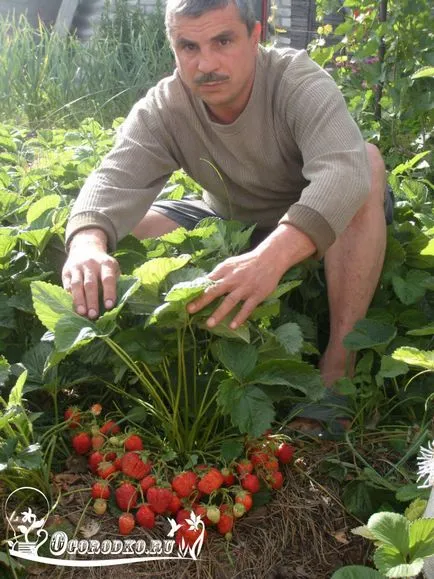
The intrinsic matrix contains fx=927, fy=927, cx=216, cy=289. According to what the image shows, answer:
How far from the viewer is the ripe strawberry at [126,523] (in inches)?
68.6

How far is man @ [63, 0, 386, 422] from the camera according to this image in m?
2.07

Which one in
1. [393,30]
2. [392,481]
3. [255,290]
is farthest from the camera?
[393,30]

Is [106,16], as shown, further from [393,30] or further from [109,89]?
[393,30]

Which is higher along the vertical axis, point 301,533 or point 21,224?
point 21,224

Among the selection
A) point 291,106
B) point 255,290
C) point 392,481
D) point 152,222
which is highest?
point 291,106

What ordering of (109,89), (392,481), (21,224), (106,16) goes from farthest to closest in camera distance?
1. (106,16)
2. (109,89)
3. (21,224)
4. (392,481)

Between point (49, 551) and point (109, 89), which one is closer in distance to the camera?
point (49, 551)

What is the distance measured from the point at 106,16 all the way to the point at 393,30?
3.28 meters

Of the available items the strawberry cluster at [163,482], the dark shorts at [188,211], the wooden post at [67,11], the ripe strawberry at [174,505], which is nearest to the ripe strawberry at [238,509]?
the strawberry cluster at [163,482]

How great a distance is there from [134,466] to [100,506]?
100 mm

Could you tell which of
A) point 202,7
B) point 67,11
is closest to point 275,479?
point 202,7

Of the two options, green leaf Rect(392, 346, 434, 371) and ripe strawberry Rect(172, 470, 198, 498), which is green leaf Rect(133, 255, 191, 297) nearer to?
ripe strawberry Rect(172, 470, 198, 498)

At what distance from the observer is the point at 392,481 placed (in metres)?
1.98

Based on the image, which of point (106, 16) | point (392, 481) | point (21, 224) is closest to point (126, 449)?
point (392, 481)
